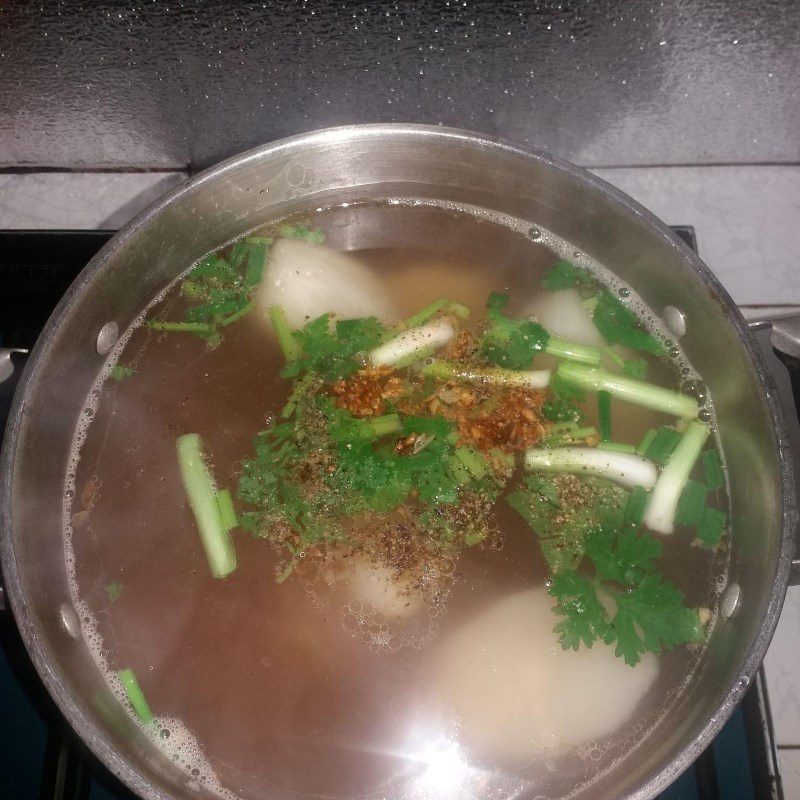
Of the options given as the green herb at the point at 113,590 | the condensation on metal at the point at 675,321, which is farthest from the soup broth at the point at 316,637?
the condensation on metal at the point at 675,321

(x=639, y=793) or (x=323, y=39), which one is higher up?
(x=323, y=39)

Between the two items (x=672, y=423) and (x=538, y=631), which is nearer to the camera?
(x=538, y=631)

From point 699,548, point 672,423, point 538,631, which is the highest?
point 672,423

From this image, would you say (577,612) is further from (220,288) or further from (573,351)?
(220,288)

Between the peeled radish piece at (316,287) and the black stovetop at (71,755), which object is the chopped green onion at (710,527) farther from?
the peeled radish piece at (316,287)

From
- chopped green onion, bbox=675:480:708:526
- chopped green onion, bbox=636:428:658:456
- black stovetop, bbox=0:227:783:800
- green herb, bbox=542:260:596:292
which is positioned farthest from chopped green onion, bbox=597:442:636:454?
black stovetop, bbox=0:227:783:800

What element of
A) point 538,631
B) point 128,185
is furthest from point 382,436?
point 128,185

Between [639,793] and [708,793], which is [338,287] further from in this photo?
[708,793]

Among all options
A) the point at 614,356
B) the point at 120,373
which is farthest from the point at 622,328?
the point at 120,373
